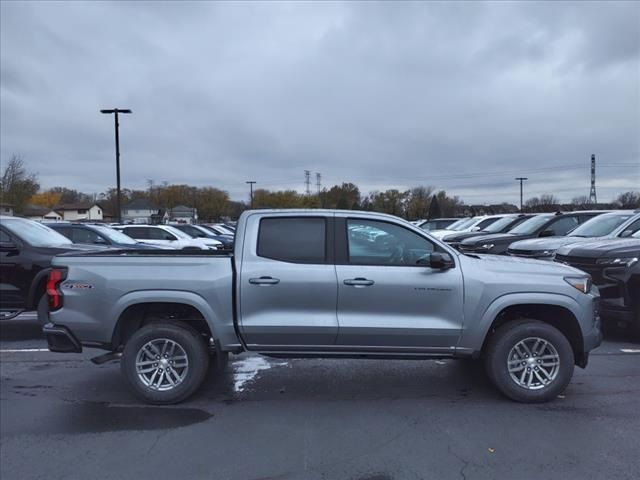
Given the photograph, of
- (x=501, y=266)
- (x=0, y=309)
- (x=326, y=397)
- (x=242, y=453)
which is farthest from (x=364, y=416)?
(x=0, y=309)

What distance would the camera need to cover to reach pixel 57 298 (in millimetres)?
5230

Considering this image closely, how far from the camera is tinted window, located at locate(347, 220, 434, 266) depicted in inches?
207

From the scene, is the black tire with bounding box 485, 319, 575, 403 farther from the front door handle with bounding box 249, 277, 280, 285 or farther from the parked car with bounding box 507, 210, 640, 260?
the parked car with bounding box 507, 210, 640, 260

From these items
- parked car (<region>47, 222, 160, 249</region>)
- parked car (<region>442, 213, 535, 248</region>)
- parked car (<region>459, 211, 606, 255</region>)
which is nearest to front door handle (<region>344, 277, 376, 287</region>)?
parked car (<region>459, 211, 606, 255</region>)

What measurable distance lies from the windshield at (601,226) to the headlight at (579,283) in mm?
6375

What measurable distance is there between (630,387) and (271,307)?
3.78 meters

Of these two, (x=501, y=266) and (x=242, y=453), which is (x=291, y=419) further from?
(x=501, y=266)

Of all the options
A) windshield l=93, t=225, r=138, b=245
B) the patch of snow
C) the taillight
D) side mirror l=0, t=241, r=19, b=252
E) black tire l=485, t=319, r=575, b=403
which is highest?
windshield l=93, t=225, r=138, b=245

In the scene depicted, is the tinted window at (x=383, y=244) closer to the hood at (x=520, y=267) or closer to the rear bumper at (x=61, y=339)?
the hood at (x=520, y=267)

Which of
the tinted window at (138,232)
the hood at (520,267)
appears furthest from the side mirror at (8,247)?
the tinted window at (138,232)

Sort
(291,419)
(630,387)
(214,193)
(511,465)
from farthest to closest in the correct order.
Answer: (214,193)
(630,387)
(291,419)
(511,465)

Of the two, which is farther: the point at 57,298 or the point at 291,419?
the point at 57,298

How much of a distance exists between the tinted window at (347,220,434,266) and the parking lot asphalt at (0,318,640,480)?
137 centimetres

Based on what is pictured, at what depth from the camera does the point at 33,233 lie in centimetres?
898
